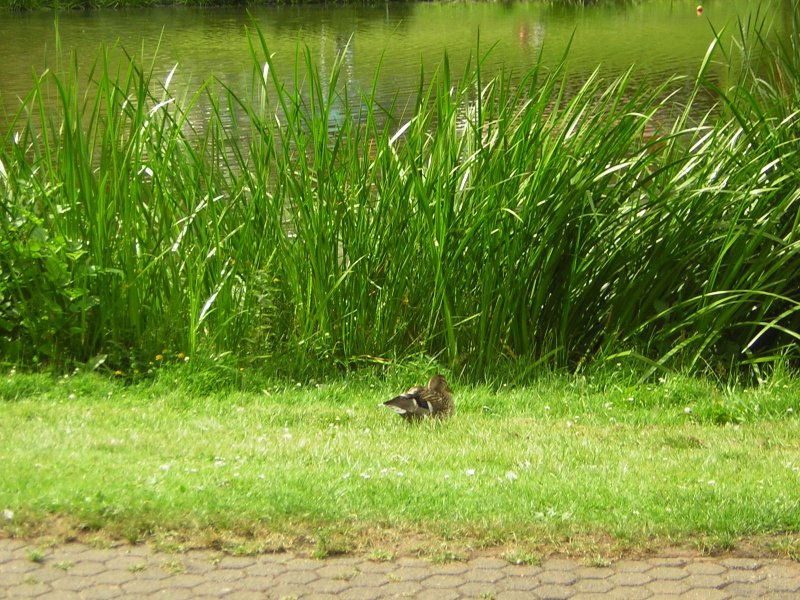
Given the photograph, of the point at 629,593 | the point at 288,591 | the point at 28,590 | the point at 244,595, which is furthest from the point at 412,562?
the point at 28,590

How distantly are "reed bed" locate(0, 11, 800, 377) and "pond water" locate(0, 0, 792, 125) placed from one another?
12452mm

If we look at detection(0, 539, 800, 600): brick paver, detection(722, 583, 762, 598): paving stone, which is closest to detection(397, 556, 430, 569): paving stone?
detection(0, 539, 800, 600): brick paver

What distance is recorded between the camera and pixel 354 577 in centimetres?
366

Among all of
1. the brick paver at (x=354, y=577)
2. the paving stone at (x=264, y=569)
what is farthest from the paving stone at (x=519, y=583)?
the paving stone at (x=264, y=569)

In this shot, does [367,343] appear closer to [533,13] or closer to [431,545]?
[431,545]

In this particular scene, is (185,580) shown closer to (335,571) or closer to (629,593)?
(335,571)

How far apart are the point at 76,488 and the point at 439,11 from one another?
36.4m

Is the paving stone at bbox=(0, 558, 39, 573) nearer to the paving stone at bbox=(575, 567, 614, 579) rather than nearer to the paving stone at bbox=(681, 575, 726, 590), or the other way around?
the paving stone at bbox=(575, 567, 614, 579)

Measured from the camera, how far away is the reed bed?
21.4 ft

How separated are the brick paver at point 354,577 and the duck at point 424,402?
67.1 inches

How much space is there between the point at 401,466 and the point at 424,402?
0.83 metres

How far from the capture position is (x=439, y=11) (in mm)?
38938

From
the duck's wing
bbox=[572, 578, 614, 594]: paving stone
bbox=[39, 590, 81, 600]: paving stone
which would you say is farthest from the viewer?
the duck's wing

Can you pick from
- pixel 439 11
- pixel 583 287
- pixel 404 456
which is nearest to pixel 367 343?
pixel 583 287
